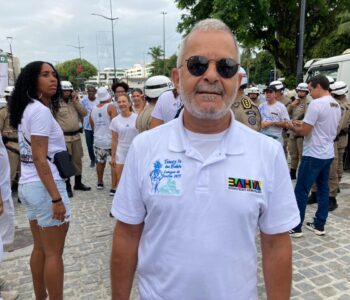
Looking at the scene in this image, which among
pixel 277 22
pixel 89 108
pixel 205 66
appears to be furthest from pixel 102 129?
pixel 277 22

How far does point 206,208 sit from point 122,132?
422 centimetres

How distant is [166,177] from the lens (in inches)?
55.1

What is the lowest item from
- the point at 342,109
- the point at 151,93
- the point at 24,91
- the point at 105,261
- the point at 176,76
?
the point at 105,261

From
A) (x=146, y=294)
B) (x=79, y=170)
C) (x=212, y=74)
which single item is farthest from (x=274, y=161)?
(x=79, y=170)

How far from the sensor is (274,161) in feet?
4.77

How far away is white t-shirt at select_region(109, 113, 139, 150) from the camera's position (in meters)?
5.40

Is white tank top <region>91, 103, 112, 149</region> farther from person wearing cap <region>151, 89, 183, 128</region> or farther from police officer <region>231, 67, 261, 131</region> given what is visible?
police officer <region>231, 67, 261, 131</region>

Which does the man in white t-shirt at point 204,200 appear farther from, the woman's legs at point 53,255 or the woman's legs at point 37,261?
the woman's legs at point 37,261

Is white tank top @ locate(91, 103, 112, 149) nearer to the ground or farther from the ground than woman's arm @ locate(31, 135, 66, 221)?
nearer to the ground

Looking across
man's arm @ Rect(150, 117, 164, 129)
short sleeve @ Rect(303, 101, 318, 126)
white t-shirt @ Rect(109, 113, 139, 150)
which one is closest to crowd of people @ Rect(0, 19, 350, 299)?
man's arm @ Rect(150, 117, 164, 129)

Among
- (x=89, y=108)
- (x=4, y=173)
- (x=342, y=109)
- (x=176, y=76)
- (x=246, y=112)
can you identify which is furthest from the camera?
(x=89, y=108)

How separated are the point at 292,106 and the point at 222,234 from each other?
7271 millimetres

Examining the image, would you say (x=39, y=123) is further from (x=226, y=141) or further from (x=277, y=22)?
(x=277, y=22)

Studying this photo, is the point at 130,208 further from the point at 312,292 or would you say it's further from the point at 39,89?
the point at 312,292
